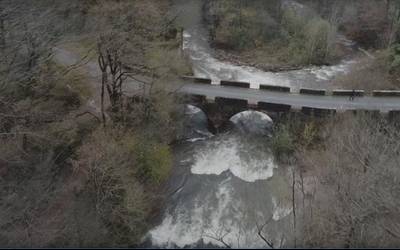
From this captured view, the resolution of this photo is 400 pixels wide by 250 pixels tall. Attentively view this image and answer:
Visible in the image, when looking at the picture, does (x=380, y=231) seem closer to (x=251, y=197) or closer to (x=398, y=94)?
(x=251, y=197)

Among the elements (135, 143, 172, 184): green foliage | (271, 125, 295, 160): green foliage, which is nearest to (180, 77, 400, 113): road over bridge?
(271, 125, 295, 160): green foliage

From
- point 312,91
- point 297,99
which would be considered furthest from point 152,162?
point 312,91

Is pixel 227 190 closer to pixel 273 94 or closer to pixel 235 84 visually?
pixel 273 94

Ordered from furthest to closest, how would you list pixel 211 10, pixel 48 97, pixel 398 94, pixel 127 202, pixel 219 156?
pixel 211 10 → pixel 398 94 → pixel 219 156 → pixel 48 97 → pixel 127 202

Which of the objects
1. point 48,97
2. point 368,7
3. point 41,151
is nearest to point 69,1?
point 48,97

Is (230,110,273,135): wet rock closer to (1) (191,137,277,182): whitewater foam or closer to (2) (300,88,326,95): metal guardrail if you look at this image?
(1) (191,137,277,182): whitewater foam

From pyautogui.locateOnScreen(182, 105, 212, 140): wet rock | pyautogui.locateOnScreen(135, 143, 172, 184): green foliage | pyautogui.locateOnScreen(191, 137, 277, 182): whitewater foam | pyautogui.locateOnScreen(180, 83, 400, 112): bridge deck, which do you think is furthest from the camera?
pyautogui.locateOnScreen(182, 105, 212, 140): wet rock

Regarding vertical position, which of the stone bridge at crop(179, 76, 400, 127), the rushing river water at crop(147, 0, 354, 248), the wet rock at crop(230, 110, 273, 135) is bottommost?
the rushing river water at crop(147, 0, 354, 248)
